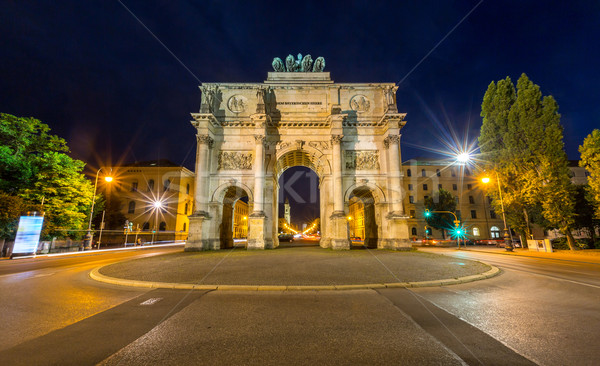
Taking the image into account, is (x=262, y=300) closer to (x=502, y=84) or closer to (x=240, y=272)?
(x=240, y=272)

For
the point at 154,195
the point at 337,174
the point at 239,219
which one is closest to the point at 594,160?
the point at 337,174

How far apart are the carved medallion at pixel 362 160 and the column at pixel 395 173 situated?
1.46 meters

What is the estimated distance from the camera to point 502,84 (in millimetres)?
26781

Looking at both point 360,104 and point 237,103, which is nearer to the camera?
point 237,103

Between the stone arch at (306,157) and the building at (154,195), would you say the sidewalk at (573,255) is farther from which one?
the building at (154,195)

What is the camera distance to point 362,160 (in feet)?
77.3

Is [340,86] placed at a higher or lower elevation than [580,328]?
higher

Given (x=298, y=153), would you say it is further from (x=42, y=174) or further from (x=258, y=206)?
(x=42, y=174)

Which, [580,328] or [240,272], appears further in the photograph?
[240,272]

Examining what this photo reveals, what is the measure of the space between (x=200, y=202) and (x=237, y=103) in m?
10.5

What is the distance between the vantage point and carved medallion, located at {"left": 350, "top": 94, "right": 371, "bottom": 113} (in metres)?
24.6

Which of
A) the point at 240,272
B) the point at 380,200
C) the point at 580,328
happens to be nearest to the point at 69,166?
the point at 240,272

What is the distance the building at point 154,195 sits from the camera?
49625 millimetres

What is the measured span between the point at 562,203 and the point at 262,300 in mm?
28616
